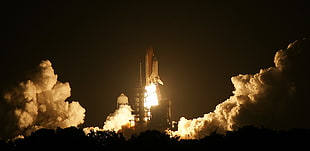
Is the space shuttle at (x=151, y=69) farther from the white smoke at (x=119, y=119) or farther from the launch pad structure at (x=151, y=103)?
the white smoke at (x=119, y=119)

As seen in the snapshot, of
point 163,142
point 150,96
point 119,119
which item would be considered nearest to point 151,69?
point 150,96

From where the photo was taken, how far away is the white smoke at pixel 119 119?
134ft

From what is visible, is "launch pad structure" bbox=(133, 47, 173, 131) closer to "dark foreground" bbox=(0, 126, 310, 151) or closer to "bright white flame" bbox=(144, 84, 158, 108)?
"bright white flame" bbox=(144, 84, 158, 108)

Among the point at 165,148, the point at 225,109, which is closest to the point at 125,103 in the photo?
the point at 225,109

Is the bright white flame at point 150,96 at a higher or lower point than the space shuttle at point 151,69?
lower

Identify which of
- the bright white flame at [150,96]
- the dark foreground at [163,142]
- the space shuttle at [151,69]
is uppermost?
the space shuttle at [151,69]

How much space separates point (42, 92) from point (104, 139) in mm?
14157

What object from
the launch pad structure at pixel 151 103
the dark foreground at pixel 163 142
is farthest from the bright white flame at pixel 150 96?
the dark foreground at pixel 163 142

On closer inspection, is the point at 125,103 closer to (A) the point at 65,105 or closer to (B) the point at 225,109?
(A) the point at 65,105

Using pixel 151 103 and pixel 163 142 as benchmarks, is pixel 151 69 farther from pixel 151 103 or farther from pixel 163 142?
pixel 163 142

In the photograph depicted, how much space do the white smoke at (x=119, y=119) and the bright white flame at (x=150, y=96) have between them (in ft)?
7.46

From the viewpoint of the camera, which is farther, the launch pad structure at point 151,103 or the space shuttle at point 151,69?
the space shuttle at point 151,69

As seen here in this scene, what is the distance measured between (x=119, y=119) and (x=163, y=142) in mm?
17047

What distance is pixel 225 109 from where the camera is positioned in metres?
36.5
